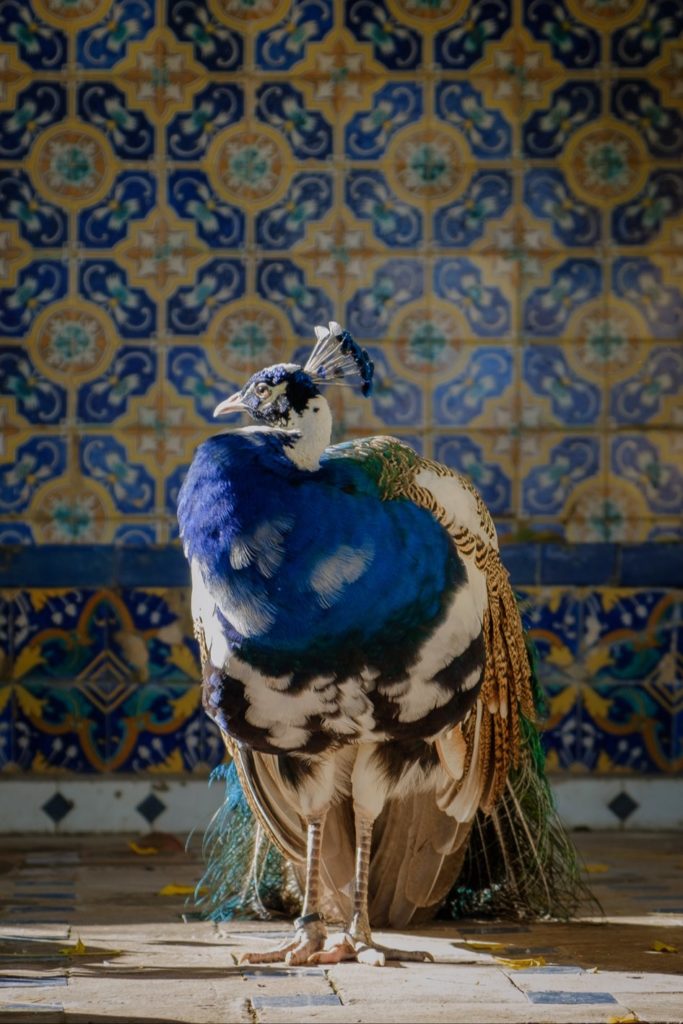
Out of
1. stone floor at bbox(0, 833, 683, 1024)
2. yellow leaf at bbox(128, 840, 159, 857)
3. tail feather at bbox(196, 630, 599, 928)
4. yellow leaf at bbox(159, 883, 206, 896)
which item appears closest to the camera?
stone floor at bbox(0, 833, 683, 1024)

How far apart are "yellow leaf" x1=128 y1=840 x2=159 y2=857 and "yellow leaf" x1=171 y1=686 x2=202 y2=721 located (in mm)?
394

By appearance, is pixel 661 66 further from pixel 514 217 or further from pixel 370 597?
pixel 370 597

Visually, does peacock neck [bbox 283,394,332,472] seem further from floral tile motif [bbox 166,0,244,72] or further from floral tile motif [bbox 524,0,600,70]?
floral tile motif [bbox 524,0,600,70]

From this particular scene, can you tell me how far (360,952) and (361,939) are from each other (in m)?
0.05

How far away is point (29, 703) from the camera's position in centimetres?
497

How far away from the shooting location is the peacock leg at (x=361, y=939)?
3.32 metres

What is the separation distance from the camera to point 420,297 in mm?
5031

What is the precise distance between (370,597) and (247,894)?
99 centimetres

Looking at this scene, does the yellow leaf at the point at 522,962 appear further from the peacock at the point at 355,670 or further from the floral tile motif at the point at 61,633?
the floral tile motif at the point at 61,633

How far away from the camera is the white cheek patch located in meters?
3.15

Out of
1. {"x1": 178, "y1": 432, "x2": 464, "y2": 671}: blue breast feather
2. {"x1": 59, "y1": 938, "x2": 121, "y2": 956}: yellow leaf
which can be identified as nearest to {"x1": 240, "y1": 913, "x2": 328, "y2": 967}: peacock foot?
{"x1": 59, "y1": 938, "x2": 121, "y2": 956}: yellow leaf

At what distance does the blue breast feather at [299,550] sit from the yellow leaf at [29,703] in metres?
1.85

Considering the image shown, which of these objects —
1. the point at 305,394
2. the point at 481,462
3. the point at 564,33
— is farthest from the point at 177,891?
the point at 564,33

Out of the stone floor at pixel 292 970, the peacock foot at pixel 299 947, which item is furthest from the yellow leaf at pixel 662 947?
the peacock foot at pixel 299 947
